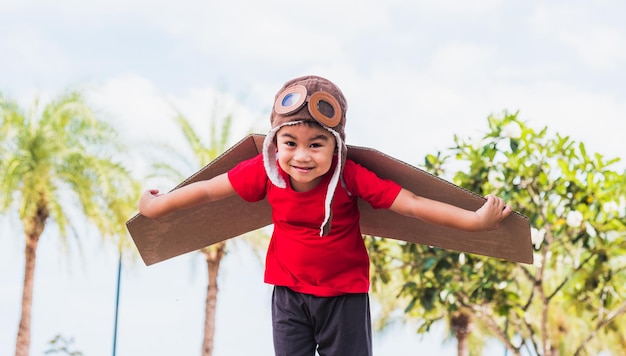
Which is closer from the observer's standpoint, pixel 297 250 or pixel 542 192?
pixel 297 250

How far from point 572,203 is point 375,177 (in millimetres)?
3594

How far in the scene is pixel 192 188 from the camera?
6.78 ft

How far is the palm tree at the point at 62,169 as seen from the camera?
26.3ft

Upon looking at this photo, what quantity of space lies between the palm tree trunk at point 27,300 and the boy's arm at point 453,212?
285 inches

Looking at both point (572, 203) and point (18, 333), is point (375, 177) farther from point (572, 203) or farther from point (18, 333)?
point (18, 333)

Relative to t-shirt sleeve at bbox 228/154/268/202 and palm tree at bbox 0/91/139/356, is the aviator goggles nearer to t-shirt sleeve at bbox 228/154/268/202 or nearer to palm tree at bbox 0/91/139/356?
t-shirt sleeve at bbox 228/154/268/202

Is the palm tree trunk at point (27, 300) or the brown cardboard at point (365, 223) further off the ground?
the palm tree trunk at point (27, 300)

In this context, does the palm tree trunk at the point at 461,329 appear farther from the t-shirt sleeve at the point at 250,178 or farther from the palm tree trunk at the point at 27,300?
the t-shirt sleeve at the point at 250,178

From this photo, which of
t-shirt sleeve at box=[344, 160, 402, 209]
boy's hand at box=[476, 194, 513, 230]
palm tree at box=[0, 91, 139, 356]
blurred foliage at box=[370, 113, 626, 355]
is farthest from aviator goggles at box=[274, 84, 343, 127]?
palm tree at box=[0, 91, 139, 356]

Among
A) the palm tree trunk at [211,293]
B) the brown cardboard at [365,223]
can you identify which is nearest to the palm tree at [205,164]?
the palm tree trunk at [211,293]

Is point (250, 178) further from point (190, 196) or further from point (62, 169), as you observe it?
point (62, 169)

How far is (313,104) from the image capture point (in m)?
1.86

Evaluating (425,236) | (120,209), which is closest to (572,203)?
(425,236)

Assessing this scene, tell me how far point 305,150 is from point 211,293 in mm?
7521
